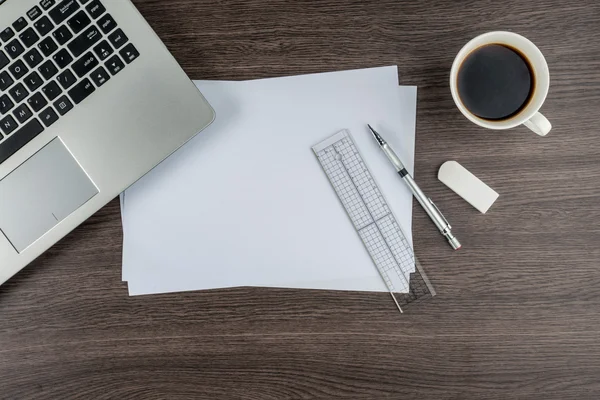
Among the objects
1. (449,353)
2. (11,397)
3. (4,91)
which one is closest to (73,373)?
(11,397)

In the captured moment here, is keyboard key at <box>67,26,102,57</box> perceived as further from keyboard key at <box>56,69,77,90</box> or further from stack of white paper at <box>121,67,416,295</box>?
stack of white paper at <box>121,67,416,295</box>

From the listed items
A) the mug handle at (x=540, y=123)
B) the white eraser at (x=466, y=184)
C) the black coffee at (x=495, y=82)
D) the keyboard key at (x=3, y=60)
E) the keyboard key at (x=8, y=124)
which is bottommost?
the white eraser at (x=466, y=184)

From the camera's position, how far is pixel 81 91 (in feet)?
1.87

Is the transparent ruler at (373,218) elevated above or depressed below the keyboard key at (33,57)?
below

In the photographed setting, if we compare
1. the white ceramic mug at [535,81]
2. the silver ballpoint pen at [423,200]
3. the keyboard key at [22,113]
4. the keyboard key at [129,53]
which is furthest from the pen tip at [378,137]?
the keyboard key at [22,113]

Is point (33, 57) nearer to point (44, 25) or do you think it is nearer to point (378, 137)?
point (44, 25)

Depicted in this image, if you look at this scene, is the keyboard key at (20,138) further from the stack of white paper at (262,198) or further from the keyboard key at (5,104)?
the stack of white paper at (262,198)

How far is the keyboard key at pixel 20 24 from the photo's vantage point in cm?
55

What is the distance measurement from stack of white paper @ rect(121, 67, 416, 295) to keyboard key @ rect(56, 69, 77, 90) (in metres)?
0.15

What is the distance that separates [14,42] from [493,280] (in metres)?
0.62

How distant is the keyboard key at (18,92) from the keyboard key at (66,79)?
0.12ft

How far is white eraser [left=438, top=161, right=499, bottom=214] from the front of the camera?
63 cm

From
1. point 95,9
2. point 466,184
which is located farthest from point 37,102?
point 466,184

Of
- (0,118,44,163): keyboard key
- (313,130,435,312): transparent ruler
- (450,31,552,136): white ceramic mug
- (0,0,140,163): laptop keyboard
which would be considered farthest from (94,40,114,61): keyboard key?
(450,31,552,136): white ceramic mug
